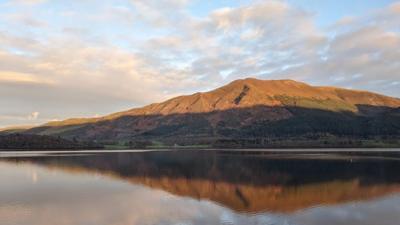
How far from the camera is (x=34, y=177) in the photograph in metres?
57.2

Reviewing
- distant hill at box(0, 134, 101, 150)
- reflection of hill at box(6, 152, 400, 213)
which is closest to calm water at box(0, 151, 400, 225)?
reflection of hill at box(6, 152, 400, 213)

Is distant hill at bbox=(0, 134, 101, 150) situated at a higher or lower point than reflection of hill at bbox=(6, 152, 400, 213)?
higher

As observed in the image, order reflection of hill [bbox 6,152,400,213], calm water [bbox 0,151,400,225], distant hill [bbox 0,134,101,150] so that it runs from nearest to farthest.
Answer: calm water [bbox 0,151,400,225] → reflection of hill [bbox 6,152,400,213] → distant hill [bbox 0,134,101,150]

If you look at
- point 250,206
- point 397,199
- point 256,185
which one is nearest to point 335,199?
point 397,199

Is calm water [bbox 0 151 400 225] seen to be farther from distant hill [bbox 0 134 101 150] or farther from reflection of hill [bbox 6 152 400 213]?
distant hill [bbox 0 134 101 150]

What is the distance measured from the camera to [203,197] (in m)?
41.1

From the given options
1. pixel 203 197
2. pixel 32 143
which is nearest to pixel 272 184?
pixel 203 197

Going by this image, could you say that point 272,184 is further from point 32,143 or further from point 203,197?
point 32,143

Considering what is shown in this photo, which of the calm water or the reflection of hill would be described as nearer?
the calm water

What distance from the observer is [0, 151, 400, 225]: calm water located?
30188 millimetres

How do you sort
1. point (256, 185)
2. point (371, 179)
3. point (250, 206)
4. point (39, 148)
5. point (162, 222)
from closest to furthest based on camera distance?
point (162, 222)
point (250, 206)
point (256, 185)
point (371, 179)
point (39, 148)

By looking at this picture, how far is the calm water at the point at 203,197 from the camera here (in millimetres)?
30188

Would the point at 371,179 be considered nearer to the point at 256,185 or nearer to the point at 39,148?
the point at 256,185

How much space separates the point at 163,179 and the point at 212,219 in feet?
91.1
